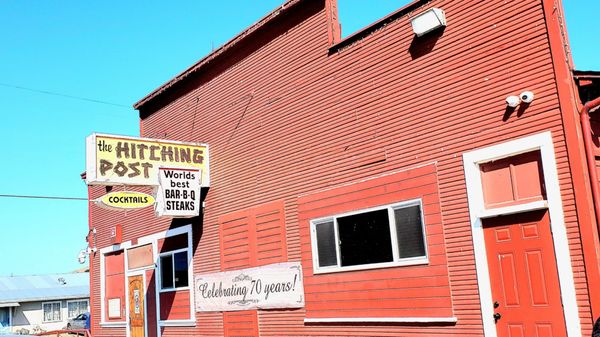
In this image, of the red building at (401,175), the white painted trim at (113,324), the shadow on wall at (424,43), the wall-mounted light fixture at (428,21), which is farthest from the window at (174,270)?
the wall-mounted light fixture at (428,21)

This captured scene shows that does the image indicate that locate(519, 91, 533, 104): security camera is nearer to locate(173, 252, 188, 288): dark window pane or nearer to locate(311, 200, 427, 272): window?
locate(311, 200, 427, 272): window

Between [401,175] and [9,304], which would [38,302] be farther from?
[401,175]

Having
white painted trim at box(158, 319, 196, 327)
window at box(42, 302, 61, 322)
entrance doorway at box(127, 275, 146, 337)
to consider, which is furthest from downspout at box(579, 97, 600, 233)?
window at box(42, 302, 61, 322)

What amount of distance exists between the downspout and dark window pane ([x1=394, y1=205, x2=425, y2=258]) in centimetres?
279

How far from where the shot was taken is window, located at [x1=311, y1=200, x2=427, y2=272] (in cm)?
1009

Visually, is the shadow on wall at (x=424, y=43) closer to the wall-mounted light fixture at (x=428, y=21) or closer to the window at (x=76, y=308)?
the wall-mounted light fixture at (x=428, y=21)

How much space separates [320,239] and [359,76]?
10.3ft

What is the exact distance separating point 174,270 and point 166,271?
1.59 feet

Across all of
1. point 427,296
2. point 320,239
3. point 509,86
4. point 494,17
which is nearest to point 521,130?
point 509,86

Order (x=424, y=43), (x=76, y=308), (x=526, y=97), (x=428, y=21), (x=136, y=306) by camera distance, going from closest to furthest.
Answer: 1. (x=526, y=97)
2. (x=428, y=21)
3. (x=424, y=43)
4. (x=136, y=306)
5. (x=76, y=308)

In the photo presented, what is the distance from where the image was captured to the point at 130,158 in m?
14.0

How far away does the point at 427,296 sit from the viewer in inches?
384

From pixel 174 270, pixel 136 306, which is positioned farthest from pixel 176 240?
pixel 136 306

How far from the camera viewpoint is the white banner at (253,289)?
12.3 m
